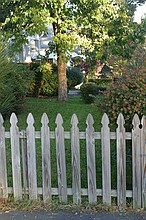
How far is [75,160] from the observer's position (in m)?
3.66

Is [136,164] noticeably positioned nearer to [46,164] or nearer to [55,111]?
[46,164]

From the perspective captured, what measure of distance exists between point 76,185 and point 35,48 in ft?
69.9

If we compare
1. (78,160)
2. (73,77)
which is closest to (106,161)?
(78,160)

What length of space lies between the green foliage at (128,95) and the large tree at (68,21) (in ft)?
24.0

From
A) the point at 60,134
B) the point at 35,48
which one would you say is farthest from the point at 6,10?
the point at 35,48

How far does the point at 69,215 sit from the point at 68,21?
9262 mm

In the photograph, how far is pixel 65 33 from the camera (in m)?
11.8

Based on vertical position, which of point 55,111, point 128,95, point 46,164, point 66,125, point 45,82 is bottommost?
point 46,164

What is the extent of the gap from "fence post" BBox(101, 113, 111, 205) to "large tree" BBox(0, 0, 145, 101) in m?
8.03

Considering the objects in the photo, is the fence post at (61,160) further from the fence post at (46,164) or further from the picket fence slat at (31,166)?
the picket fence slat at (31,166)

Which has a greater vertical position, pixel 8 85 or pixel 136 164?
pixel 8 85

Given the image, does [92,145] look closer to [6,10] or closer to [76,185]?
[76,185]

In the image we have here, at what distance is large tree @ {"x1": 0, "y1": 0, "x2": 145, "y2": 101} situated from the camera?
1098 centimetres

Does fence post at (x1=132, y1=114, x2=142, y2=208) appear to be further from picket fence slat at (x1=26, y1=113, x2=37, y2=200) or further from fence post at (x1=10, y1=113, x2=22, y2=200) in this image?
fence post at (x1=10, y1=113, x2=22, y2=200)
